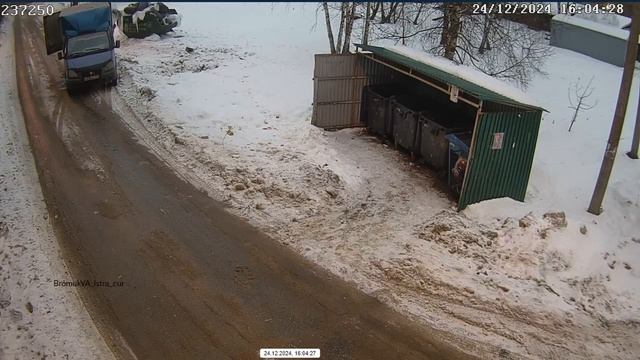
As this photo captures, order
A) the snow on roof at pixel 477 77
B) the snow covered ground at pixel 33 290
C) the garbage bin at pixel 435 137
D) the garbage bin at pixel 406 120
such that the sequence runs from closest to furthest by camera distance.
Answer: the snow covered ground at pixel 33 290 < the snow on roof at pixel 477 77 < the garbage bin at pixel 435 137 < the garbage bin at pixel 406 120

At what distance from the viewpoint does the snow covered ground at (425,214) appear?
24.3ft

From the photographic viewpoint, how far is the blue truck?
16.2 m

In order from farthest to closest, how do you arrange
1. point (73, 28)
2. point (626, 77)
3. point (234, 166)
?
point (73, 28)
point (234, 166)
point (626, 77)

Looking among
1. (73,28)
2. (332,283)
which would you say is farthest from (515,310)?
(73,28)

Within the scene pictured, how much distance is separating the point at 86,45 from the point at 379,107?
1037 cm

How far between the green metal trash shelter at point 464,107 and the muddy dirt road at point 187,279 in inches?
155

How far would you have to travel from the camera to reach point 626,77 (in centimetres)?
882

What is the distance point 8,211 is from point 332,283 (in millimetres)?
6428

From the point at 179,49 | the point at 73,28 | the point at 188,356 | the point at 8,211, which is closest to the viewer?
the point at 188,356

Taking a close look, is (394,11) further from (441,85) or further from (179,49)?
(441,85)

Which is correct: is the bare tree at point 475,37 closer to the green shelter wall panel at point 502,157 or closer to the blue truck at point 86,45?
the green shelter wall panel at point 502,157
